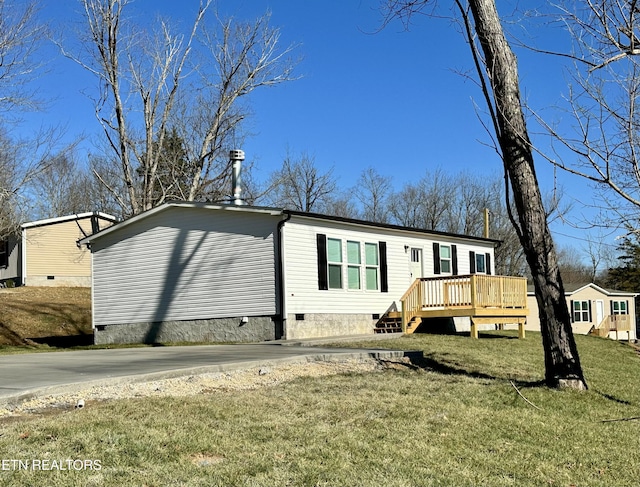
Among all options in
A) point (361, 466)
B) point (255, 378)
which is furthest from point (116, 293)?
point (361, 466)

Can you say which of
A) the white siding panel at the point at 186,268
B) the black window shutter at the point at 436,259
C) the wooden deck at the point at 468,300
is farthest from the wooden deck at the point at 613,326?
the white siding panel at the point at 186,268

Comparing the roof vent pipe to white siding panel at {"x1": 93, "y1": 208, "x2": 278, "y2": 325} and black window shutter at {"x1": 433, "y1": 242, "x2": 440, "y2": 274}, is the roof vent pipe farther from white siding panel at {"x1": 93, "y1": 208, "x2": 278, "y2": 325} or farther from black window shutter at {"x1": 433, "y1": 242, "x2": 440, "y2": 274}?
black window shutter at {"x1": 433, "y1": 242, "x2": 440, "y2": 274}

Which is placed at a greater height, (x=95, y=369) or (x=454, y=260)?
(x=454, y=260)

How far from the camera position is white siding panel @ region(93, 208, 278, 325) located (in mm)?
17172

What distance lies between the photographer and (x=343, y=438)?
17.7 feet

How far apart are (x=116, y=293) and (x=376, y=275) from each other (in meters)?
7.77

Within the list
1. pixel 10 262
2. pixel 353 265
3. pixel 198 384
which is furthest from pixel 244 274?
pixel 10 262

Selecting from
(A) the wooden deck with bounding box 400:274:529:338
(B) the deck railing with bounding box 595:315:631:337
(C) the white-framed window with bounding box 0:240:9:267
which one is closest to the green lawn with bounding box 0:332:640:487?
(A) the wooden deck with bounding box 400:274:529:338

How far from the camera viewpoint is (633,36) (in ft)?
21.4

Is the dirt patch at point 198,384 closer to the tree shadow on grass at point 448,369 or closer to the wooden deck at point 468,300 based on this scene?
the tree shadow on grass at point 448,369

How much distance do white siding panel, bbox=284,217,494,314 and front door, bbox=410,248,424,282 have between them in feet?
0.54

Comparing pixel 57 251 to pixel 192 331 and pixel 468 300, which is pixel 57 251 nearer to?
pixel 192 331

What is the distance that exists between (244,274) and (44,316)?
12.4 metres

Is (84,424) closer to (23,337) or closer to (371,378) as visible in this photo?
(371,378)
